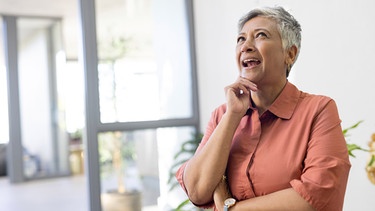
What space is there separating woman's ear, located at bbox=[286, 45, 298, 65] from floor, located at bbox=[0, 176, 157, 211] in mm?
5317

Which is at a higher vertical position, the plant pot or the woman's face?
the woman's face

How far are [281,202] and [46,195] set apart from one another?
7130 mm

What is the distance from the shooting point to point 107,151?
384 centimetres

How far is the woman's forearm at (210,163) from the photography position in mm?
1492

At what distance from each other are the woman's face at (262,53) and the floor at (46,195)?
5302 mm

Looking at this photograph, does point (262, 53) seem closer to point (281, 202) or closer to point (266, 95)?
point (266, 95)

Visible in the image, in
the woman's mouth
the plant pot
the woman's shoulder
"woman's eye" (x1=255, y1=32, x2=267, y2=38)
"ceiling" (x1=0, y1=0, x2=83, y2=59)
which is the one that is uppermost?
"ceiling" (x1=0, y1=0, x2=83, y2=59)

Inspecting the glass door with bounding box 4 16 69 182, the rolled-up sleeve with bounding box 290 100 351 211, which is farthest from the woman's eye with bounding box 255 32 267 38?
the glass door with bounding box 4 16 69 182

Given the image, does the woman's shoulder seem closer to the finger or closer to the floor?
the finger

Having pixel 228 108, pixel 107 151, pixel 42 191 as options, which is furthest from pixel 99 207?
pixel 42 191

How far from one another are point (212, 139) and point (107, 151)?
8.01 feet

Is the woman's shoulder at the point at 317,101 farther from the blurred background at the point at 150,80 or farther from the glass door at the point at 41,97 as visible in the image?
the glass door at the point at 41,97

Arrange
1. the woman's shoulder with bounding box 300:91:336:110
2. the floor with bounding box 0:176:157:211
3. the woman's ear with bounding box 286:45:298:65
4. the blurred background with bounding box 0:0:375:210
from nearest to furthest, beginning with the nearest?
the woman's shoulder with bounding box 300:91:336:110
the woman's ear with bounding box 286:45:298:65
the blurred background with bounding box 0:0:375:210
the floor with bounding box 0:176:157:211

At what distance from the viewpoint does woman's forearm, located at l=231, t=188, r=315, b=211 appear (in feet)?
4.46
